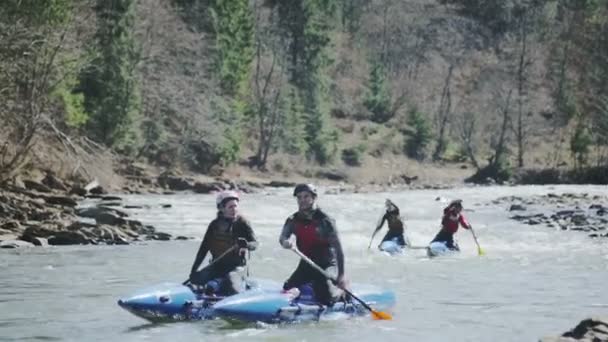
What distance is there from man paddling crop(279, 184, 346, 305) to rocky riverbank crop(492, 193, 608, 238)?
14428 mm

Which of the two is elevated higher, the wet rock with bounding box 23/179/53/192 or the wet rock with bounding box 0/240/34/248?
the wet rock with bounding box 23/179/53/192

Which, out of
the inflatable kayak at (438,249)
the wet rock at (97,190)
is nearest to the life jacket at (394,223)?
the inflatable kayak at (438,249)

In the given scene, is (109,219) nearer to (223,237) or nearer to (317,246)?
(223,237)

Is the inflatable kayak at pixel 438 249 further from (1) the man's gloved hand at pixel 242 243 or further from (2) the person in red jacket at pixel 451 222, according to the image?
(1) the man's gloved hand at pixel 242 243

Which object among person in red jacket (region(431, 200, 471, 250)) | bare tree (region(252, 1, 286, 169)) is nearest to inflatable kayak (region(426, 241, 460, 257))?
person in red jacket (region(431, 200, 471, 250))

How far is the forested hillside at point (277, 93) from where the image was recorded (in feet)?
111

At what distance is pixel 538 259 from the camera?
20516mm

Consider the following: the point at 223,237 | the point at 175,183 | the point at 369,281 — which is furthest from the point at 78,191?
the point at 223,237

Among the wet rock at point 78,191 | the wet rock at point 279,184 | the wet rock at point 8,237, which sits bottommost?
the wet rock at point 279,184

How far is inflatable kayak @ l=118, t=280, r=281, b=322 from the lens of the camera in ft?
39.7

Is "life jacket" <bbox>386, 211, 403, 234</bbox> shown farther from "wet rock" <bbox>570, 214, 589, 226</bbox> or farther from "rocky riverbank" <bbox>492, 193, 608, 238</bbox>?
"wet rock" <bbox>570, 214, 589, 226</bbox>

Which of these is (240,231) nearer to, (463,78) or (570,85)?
(570,85)

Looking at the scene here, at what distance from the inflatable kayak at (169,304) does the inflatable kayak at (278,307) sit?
1.08 feet

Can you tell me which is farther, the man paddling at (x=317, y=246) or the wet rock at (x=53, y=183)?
the wet rock at (x=53, y=183)
